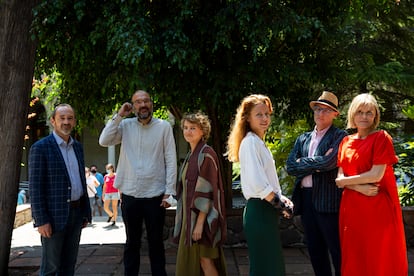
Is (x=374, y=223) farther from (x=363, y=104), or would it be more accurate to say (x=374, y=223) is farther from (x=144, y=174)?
(x=144, y=174)

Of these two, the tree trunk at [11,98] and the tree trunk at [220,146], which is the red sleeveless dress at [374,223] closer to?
the tree trunk at [220,146]

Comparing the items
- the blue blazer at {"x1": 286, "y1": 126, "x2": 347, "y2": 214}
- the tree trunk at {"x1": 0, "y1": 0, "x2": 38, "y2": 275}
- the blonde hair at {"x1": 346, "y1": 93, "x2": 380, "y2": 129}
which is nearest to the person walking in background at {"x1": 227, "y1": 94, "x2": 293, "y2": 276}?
the blue blazer at {"x1": 286, "y1": 126, "x2": 347, "y2": 214}

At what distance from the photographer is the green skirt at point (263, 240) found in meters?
3.66

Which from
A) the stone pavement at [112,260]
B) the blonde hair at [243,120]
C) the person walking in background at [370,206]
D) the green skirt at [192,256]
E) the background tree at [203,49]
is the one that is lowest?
the stone pavement at [112,260]

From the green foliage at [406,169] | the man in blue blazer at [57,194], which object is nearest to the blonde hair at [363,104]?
the man in blue blazer at [57,194]

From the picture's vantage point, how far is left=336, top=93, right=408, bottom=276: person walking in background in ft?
13.1

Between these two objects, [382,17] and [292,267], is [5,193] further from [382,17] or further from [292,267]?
[382,17]

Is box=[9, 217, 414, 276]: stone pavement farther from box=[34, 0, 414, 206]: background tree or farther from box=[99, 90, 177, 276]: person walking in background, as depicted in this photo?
box=[34, 0, 414, 206]: background tree

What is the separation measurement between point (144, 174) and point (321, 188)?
5.12 feet

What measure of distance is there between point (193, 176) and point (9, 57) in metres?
2.88

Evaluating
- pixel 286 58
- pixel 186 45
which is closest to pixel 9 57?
pixel 186 45

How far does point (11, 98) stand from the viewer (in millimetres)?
5707

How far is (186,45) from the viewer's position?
5625mm

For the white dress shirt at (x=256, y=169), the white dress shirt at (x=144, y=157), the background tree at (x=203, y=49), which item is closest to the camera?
the white dress shirt at (x=256, y=169)
